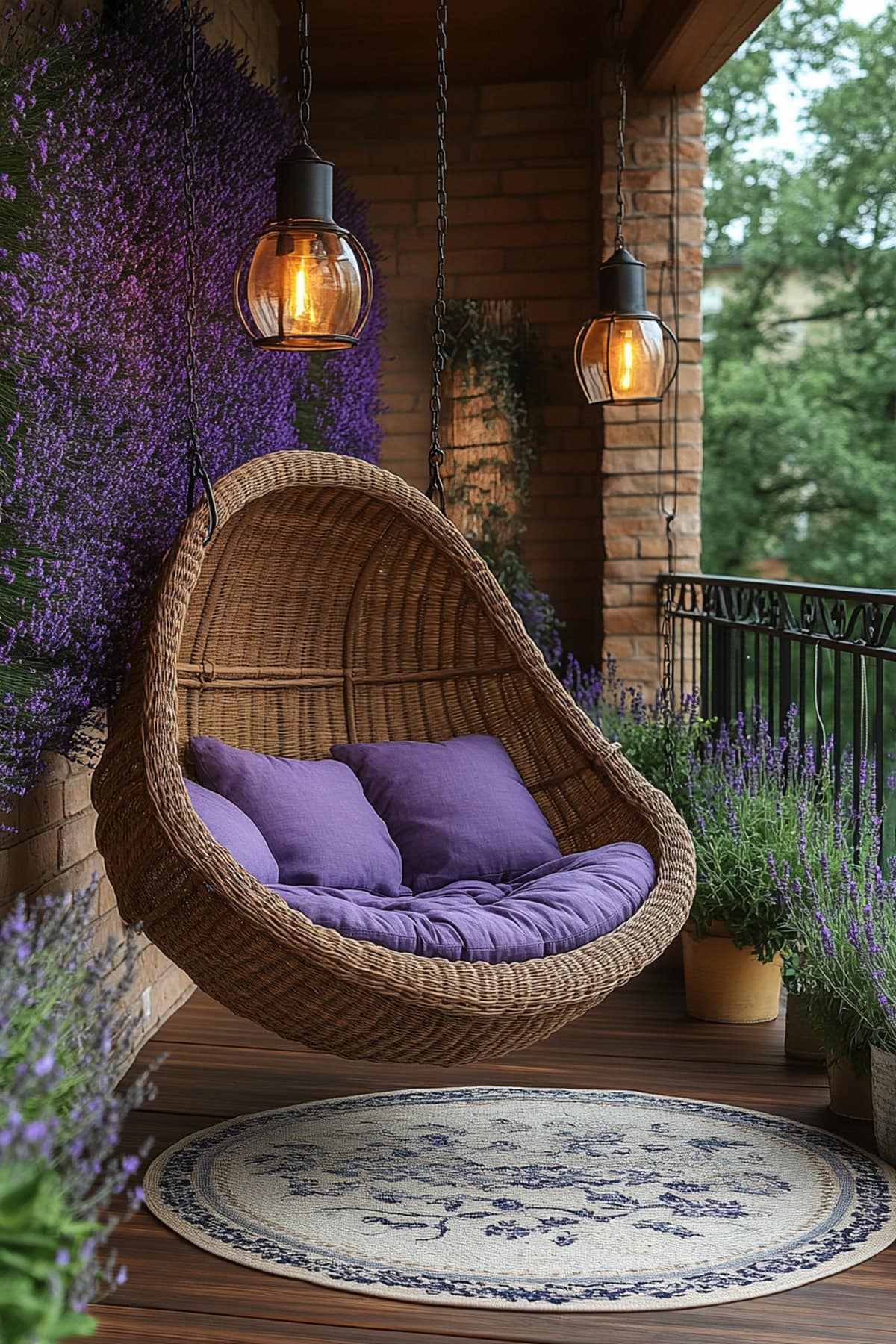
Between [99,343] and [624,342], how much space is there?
144 cm

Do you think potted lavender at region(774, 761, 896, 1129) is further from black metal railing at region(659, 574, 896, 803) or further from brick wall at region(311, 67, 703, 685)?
brick wall at region(311, 67, 703, 685)

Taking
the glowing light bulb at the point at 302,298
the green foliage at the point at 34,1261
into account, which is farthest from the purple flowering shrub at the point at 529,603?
→ the green foliage at the point at 34,1261

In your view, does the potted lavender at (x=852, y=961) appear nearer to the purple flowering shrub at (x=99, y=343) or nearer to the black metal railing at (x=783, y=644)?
the black metal railing at (x=783, y=644)

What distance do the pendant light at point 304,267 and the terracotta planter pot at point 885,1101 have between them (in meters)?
1.56

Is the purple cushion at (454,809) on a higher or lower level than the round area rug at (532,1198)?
higher

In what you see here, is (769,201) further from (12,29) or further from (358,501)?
(12,29)

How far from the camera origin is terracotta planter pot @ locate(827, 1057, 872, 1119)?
8.23ft

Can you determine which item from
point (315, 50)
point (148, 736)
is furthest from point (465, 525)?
point (148, 736)

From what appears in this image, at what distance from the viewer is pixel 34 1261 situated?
2.82ft

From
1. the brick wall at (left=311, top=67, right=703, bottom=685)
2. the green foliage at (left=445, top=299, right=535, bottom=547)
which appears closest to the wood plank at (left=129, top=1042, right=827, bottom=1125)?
the brick wall at (left=311, top=67, right=703, bottom=685)

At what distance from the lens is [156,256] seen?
8.25 feet

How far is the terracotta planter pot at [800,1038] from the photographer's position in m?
2.82

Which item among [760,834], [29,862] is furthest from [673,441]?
[29,862]

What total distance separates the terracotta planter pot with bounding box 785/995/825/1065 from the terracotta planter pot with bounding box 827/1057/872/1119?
25cm
